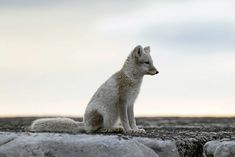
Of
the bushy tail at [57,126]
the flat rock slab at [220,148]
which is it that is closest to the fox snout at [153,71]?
the bushy tail at [57,126]

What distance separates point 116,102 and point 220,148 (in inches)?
81.9

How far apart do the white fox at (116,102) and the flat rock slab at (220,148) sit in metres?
1.34

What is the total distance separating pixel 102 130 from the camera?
10180mm

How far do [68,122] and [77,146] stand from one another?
223 centimetres

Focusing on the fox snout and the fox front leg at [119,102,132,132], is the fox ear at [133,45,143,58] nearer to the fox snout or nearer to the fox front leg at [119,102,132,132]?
→ the fox snout

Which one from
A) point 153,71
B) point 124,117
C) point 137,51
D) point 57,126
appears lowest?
point 57,126

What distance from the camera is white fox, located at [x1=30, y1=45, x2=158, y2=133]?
33.2ft

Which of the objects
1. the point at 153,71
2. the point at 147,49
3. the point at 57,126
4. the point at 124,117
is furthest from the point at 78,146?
the point at 147,49

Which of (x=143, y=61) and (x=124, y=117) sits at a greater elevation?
(x=143, y=61)

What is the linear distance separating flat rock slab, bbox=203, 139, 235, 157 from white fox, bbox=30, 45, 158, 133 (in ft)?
4.41

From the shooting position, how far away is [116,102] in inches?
404

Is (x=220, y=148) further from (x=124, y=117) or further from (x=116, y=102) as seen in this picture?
(x=116, y=102)

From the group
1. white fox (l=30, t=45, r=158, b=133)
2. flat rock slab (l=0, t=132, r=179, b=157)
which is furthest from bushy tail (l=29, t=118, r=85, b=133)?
flat rock slab (l=0, t=132, r=179, b=157)

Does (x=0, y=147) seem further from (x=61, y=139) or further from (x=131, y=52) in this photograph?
(x=131, y=52)
